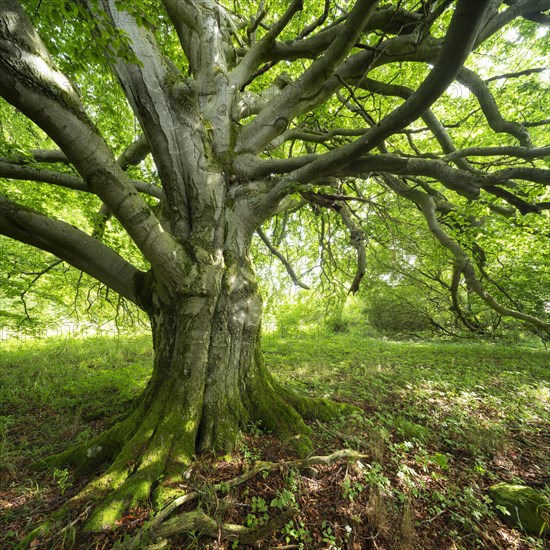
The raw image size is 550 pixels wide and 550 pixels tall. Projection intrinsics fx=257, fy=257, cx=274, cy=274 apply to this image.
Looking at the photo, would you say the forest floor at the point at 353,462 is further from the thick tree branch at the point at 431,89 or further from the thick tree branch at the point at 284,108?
the thick tree branch at the point at 284,108

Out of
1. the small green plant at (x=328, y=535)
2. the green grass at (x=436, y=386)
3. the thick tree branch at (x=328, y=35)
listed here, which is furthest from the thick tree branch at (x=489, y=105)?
the small green plant at (x=328, y=535)

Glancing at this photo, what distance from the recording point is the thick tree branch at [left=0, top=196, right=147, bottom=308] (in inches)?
85.4

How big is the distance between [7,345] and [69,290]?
147 inches

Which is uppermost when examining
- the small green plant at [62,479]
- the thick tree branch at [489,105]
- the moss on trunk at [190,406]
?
the thick tree branch at [489,105]

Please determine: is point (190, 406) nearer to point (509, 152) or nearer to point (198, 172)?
point (198, 172)

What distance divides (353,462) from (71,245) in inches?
133

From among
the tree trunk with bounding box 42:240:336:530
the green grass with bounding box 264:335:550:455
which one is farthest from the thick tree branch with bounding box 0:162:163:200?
the green grass with bounding box 264:335:550:455

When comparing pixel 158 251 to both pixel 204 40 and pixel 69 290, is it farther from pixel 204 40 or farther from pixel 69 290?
pixel 69 290

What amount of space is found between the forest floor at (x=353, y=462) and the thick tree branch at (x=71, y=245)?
1768mm

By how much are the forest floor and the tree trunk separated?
153 mm

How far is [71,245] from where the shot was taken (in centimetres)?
239

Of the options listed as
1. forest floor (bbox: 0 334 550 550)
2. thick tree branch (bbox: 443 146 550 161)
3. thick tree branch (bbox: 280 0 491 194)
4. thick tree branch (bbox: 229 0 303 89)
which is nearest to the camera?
thick tree branch (bbox: 280 0 491 194)

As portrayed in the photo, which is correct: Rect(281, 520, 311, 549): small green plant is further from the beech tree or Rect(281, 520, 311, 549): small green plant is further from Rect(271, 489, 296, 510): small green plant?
the beech tree

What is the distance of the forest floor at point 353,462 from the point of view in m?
1.91
